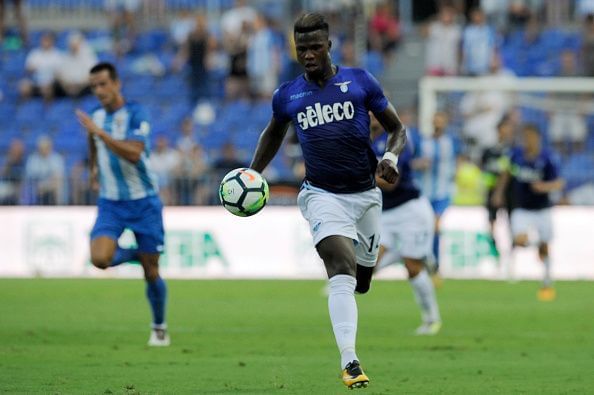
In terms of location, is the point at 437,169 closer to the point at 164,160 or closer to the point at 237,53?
the point at 164,160

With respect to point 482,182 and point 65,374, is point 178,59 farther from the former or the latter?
point 65,374

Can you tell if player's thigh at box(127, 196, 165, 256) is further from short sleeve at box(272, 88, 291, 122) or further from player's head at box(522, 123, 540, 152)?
player's head at box(522, 123, 540, 152)

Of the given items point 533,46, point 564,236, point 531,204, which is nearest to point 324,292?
point 531,204

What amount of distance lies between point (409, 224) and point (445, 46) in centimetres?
1399

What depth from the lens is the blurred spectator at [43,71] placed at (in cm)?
2939

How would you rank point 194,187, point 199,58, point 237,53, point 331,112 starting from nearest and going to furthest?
point 331,112, point 194,187, point 237,53, point 199,58

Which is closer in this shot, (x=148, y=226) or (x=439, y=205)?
(x=148, y=226)

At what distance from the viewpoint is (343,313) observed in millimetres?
8891

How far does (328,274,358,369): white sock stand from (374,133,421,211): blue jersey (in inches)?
217

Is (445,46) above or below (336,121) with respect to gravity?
below

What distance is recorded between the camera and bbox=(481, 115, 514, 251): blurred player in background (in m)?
22.3

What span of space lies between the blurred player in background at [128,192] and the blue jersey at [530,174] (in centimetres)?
838

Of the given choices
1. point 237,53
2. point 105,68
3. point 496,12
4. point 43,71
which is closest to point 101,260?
point 105,68

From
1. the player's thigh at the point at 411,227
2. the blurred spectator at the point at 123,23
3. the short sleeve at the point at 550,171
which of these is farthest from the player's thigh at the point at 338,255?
the blurred spectator at the point at 123,23
